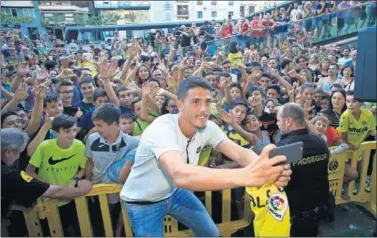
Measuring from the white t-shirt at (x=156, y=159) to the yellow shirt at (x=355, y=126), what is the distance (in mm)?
2424

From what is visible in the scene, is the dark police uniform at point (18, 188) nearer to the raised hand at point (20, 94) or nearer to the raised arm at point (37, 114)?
the raised arm at point (37, 114)

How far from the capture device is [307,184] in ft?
8.95

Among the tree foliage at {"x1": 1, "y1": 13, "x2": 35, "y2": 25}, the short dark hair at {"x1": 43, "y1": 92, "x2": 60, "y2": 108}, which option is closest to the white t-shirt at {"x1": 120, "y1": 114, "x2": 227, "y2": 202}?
the short dark hair at {"x1": 43, "y1": 92, "x2": 60, "y2": 108}

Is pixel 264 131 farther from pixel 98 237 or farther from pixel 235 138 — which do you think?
pixel 98 237

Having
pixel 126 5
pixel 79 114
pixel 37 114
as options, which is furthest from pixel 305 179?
pixel 126 5

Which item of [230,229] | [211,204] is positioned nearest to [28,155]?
[211,204]

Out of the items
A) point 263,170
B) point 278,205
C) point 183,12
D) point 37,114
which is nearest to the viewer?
point 263,170

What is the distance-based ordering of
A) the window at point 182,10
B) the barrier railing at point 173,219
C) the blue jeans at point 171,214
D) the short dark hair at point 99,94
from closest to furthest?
the blue jeans at point 171,214 → the barrier railing at point 173,219 → the short dark hair at point 99,94 → the window at point 182,10

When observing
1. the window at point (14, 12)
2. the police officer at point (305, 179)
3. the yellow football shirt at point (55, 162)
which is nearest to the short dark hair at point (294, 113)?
the police officer at point (305, 179)

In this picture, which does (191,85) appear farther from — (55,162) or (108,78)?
(108,78)

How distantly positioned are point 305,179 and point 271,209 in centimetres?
84

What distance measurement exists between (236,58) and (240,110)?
6.49 meters

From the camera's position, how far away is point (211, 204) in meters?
3.35

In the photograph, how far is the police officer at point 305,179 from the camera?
2691mm
